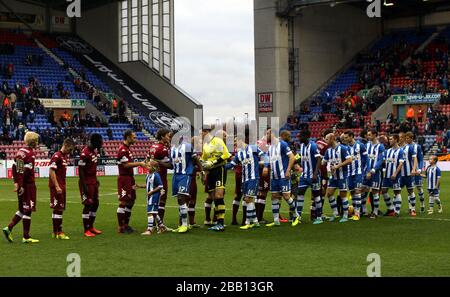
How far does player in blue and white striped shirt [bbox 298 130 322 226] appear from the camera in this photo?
61.5 ft

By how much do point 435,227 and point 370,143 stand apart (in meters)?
3.60

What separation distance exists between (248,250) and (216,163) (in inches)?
142

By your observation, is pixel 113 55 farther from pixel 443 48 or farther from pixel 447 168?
pixel 447 168

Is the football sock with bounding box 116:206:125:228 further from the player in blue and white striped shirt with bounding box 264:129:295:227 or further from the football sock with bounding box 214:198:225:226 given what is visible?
the player in blue and white striped shirt with bounding box 264:129:295:227

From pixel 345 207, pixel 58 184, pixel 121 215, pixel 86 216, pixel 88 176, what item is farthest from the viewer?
pixel 345 207

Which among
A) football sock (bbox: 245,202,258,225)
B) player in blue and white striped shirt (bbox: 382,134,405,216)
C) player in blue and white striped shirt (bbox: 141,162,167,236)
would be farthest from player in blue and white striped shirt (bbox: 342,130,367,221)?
player in blue and white striped shirt (bbox: 141,162,167,236)

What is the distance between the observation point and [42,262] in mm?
13148

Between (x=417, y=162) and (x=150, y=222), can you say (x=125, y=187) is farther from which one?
(x=417, y=162)

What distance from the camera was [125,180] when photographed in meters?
17.2

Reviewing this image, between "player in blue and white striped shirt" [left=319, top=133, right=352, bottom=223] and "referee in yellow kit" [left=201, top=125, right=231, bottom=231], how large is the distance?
2879mm

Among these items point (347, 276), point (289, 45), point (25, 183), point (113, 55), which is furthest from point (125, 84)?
point (347, 276)

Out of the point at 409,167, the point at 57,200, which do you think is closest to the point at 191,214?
the point at 57,200

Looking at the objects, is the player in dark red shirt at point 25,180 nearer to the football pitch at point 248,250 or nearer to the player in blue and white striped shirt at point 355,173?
the football pitch at point 248,250

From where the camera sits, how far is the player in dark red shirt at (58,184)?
16172mm
